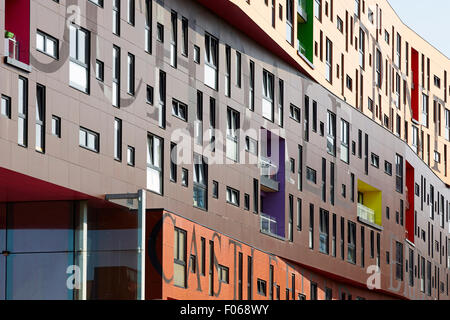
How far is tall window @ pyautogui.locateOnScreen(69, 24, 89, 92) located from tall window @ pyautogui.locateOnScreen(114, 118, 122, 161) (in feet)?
7.42

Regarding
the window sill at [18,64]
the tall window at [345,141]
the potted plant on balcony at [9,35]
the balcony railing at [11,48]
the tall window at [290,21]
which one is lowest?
the window sill at [18,64]

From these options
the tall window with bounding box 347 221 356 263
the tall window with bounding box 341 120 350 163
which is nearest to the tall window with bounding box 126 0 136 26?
the tall window with bounding box 341 120 350 163

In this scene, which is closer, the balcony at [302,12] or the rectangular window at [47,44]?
the rectangular window at [47,44]

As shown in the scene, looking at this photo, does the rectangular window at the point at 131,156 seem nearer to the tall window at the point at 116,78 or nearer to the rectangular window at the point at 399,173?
the tall window at the point at 116,78

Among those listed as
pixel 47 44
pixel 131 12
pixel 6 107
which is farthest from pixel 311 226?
pixel 6 107

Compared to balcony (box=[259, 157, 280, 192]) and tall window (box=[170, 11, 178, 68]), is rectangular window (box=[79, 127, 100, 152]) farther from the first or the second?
balcony (box=[259, 157, 280, 192])

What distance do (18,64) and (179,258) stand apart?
1047 centimetres

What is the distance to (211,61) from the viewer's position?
142 ft

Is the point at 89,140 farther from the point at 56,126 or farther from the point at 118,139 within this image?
the point at 118,139

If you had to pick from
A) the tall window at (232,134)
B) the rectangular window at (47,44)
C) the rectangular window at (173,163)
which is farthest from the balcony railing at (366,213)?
the rectangular window at (47,44)

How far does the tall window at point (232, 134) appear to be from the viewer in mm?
44156

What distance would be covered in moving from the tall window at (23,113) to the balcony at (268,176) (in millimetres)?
18312

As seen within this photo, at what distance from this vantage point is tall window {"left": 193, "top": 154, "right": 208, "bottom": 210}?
134 feet
